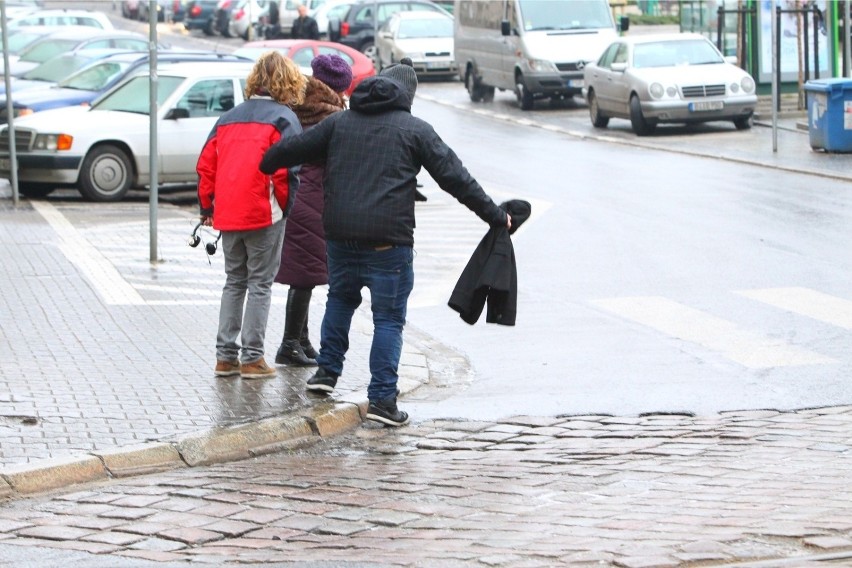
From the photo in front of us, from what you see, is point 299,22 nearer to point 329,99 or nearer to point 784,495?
point 329,99

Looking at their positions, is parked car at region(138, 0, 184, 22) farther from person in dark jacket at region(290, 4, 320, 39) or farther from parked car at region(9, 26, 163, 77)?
parked car at region(9, 26, 163, 77)

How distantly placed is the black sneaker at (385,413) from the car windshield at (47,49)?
2396cm

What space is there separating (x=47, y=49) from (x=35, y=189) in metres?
13.1

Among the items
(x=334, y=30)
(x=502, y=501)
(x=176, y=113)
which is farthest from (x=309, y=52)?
(x=502, y=501)

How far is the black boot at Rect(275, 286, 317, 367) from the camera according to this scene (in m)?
9.33

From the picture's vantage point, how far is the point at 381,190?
7922 millimetres

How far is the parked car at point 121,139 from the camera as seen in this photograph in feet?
59.9

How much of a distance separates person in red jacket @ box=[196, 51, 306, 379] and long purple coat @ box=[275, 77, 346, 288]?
197 millimetres

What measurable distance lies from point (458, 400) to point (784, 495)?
8.57 ft

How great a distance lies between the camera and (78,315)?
10.7 m

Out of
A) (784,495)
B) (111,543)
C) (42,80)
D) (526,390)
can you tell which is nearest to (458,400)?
(526,390)

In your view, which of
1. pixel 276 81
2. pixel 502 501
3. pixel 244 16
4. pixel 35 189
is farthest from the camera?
pixel 244 16

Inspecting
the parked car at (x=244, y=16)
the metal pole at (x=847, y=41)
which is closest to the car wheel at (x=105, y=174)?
the metal pole at (x=847, y=41)

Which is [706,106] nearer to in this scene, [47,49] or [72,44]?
[72,44]
